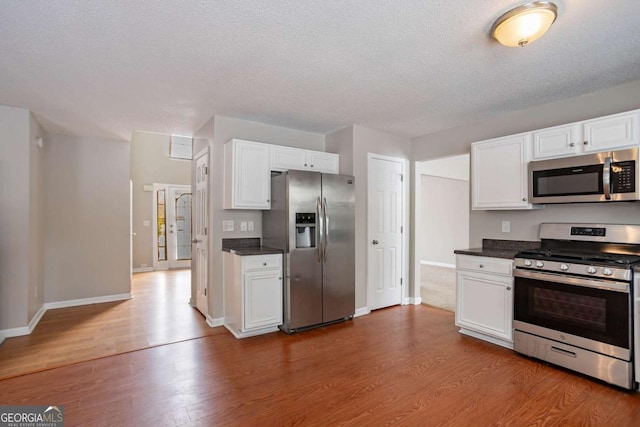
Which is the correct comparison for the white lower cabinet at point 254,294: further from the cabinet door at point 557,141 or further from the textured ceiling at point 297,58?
the cabinet door at point 557,141

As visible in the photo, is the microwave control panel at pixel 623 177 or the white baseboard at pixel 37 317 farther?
the white baseboard at pixel 37 317

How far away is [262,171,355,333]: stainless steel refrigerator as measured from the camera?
11.3ft

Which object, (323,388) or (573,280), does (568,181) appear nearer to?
(573,280)

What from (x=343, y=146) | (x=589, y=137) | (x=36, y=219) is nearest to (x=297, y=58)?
(x=343, y=146)

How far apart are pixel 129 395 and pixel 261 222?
7.19 ft

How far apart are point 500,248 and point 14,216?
544 cm

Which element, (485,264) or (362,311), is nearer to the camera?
(485,264)

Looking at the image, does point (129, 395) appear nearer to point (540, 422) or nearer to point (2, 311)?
point (2, 311)

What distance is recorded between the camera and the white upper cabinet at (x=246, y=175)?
347 centimetres

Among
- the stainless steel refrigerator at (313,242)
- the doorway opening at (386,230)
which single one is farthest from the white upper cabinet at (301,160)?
the doorway opening at (386,230)

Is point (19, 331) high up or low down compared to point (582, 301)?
down

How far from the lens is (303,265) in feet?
11.5

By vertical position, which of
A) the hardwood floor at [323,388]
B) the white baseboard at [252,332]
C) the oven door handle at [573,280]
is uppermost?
the oven door handle at [573,280]

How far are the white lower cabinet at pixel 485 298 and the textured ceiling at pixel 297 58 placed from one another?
1.70 metres
